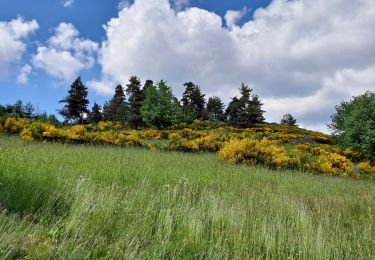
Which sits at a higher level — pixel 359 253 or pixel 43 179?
pixel 43 179

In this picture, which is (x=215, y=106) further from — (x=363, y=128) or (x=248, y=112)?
(x=363, y=128)

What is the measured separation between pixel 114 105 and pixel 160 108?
32.6 m

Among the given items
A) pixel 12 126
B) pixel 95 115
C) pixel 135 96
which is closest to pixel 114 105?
pixel 95 115

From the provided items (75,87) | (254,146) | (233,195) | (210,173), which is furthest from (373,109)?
(75,87)

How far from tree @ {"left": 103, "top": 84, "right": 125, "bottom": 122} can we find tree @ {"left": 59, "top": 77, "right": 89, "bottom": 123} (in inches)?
408

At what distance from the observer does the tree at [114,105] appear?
75688mm

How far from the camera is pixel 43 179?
267 inches

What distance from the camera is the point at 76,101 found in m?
63.5

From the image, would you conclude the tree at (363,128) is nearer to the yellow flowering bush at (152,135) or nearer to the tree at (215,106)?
the yellow flowering bush at (152,135)

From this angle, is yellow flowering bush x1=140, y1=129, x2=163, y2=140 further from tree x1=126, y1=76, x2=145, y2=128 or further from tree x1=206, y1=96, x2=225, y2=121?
tree x1=206, y1=96, x2=225, y2=121

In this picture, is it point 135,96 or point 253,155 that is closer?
point 253,155

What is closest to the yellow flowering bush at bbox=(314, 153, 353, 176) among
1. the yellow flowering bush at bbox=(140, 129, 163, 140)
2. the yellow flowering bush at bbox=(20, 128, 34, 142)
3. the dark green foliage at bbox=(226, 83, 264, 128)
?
the yellow flowering bush at bbox=(20, 128, 34, 142)

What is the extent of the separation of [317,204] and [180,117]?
42749 mm

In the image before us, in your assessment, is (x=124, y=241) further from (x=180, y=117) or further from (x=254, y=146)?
(x=180, y=117)
